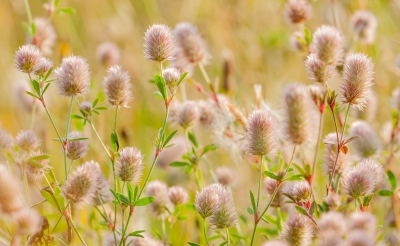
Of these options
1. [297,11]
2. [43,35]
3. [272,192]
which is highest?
[297,11]

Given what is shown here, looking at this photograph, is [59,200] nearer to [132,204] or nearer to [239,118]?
[132,204]

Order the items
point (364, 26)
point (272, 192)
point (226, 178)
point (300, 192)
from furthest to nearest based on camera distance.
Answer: point (364, 26) < point (226, 178) < point (272, 192) < point (300, 192)

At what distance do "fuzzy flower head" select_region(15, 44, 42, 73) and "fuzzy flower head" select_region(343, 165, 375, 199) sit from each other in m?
0.82

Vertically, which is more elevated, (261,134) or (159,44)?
(159,44)

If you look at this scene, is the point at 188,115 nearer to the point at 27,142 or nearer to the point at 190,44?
the point at 190,44

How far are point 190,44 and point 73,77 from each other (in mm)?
727

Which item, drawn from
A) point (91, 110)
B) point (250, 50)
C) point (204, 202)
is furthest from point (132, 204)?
point (250, 50)

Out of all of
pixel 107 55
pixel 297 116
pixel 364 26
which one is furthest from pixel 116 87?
pixel 364 26

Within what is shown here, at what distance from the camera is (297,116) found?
1.38m

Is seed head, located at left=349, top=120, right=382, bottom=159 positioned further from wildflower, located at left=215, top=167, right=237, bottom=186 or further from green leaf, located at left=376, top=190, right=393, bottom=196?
wildflower, located at left=215, top=167, right=237, bottom=186

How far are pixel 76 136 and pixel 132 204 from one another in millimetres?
242

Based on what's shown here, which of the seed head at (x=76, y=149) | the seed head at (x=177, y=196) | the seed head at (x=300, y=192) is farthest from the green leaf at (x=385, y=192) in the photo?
the seed head at (x=76, y=149)

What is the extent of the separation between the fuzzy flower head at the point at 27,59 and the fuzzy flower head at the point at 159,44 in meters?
0.28

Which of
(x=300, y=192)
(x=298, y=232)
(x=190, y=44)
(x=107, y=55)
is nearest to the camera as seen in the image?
(x=298, y=232)
